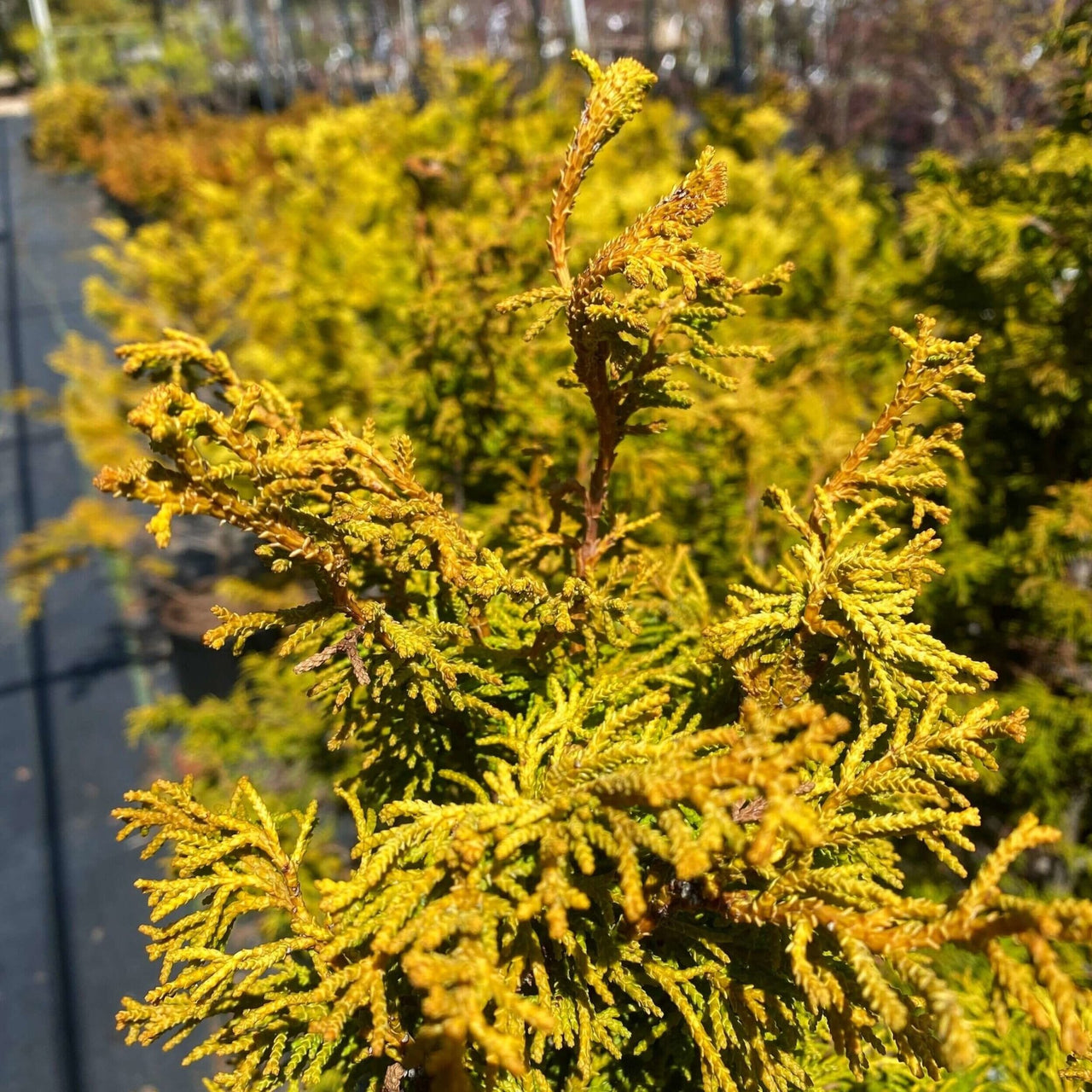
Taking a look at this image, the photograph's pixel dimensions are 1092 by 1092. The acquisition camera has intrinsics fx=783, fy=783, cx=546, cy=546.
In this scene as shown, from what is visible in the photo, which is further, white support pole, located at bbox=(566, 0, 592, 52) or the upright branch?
white support pole, located at bbox=(566, 0, 592, 52)

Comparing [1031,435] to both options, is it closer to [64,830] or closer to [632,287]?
[632,287]

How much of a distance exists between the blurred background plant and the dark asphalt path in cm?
45

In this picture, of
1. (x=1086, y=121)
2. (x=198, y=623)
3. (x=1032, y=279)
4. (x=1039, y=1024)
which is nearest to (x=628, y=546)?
(x=1039, y=1024)

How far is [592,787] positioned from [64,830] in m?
5.57

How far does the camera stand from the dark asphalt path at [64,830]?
4195mm

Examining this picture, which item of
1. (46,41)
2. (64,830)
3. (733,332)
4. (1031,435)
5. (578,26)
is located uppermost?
(46,41)

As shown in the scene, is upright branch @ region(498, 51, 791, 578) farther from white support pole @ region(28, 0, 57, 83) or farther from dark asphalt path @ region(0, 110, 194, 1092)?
white support pole @ region(28, 0, 57, 83)

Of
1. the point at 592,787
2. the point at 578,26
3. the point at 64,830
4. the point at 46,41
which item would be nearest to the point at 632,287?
the point at 592,787

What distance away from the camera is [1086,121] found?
8.43 ft

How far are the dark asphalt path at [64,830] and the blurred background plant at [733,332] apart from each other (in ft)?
1.47

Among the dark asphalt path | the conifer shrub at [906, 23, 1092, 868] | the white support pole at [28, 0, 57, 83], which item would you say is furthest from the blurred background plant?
the white support pole at [28, 0, 57, 83]

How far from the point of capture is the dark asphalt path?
13.8 ft

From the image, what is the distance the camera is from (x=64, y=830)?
5242 millimetres

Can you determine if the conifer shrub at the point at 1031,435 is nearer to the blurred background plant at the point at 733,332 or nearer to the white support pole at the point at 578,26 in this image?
the blurred background plant at the point at 733,332
